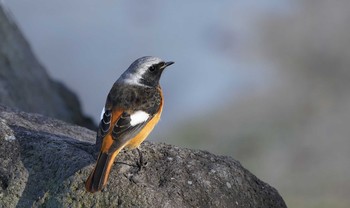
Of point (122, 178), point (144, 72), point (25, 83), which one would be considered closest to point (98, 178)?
point (122, 178)

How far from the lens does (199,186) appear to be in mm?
8547

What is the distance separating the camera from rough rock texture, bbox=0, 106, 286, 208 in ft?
27.0

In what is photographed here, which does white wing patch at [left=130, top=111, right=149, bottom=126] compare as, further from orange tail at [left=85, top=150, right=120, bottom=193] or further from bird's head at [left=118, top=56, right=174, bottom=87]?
orange tail at [left=85, top=150, right=120, bottom=193]

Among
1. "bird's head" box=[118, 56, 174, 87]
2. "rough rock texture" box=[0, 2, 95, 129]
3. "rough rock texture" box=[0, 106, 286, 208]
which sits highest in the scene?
"bird's head" box=[118, 56, 174, 87]

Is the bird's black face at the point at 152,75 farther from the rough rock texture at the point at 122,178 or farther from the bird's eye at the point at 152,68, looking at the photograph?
the rough rock texture at the point at 122,178

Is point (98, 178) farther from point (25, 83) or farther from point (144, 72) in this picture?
point (25, 83)

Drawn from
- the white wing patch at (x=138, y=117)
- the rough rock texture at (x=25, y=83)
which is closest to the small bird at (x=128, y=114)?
the white wing patch at (x=138, y=117)

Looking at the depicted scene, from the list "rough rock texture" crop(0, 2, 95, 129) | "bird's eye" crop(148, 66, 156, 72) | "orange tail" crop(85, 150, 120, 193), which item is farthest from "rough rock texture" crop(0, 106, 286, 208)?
"rough rock texture" crop(0, 2, 95, 129)

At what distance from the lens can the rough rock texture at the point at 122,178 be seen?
27.0 ft

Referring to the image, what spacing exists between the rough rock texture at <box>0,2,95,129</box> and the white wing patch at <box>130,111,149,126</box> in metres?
4.25

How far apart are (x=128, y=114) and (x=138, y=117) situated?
99 millimetres

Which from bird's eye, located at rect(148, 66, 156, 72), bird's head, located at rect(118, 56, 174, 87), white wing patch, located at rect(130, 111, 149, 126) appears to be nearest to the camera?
white wing patch, located at rect(130, 111, 149, 126)

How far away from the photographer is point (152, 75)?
9930 millimetres

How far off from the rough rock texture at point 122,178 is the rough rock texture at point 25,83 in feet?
14.0
